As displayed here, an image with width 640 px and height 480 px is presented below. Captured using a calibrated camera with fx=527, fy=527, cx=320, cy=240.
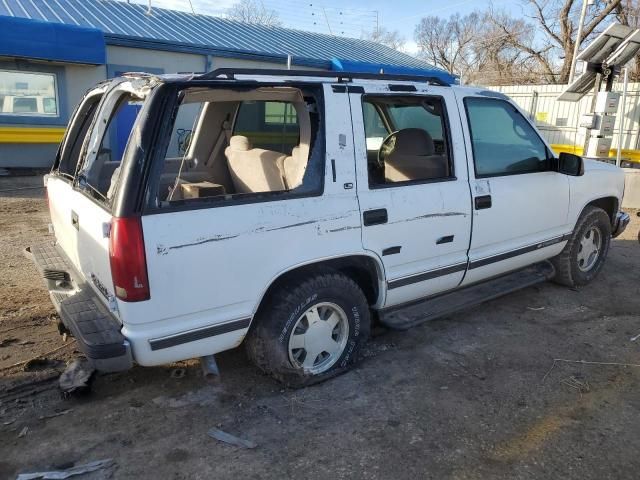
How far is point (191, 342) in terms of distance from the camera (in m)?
2.82

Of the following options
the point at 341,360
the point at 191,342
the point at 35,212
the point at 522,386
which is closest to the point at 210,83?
the point at 191,342

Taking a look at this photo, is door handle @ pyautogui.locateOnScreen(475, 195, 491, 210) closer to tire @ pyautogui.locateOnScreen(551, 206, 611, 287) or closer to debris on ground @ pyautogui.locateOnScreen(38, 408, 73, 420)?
tire @ pyautogui.locateOnScreen(551, 206, 611, 287)

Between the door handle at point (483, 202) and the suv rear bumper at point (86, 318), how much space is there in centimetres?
258

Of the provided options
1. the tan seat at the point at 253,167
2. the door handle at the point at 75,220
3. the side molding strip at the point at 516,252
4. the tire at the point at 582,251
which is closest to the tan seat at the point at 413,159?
the side molding strip at the point at 516,252

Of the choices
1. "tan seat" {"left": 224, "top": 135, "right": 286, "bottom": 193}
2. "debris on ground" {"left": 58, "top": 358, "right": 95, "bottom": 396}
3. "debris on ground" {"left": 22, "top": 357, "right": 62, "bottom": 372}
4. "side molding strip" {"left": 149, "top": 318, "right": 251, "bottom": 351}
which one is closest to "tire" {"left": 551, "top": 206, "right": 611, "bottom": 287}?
"tan seat" {"left": 224, "top": 135, "right": 286, "bottom": 193}

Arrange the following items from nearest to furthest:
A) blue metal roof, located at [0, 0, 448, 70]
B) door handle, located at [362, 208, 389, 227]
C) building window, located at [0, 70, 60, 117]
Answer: door handle, located at [362, 208, 389, 227], building window, located at [0, 70, 60, 117], blue metal roof, located at [0, 0, 448, 70]

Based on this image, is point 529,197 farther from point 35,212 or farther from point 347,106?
point 35,212

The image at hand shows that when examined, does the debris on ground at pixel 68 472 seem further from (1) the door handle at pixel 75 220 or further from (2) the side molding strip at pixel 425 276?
(2) the side molding strip at pixel 425 276

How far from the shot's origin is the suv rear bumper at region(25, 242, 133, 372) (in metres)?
2.63

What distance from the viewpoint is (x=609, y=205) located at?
214 inches

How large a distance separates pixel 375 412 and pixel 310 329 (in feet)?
2.08

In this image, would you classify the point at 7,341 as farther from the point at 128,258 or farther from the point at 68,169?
the point at 128,258

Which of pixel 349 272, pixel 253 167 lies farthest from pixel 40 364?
pixel 349 272

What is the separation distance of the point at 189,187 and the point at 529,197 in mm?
2726
